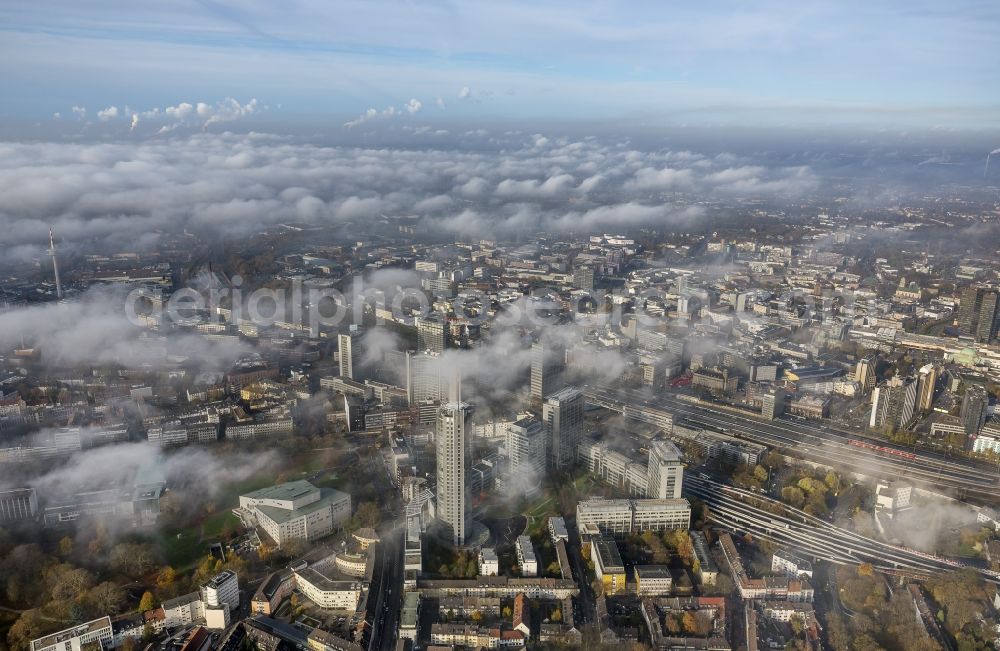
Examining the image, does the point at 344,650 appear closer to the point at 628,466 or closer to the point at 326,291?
the point at 628,466

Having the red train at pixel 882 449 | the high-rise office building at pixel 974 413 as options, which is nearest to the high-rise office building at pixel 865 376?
the high-rise office building at pixel 974 413

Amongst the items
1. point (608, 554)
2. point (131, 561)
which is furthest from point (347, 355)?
point (608, 554)

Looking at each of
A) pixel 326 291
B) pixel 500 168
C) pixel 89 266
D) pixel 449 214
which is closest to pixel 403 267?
pixel 326 291

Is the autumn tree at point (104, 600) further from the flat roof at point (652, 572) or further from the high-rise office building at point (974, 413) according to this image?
the high-rise office building at point (974, 413)

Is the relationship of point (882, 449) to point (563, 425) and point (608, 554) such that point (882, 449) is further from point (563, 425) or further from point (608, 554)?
point (608, 554)

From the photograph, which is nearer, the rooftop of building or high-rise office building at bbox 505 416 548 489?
the rooftop of building

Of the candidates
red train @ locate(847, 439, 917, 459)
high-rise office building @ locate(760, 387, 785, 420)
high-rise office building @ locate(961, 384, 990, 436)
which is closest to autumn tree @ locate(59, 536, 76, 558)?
high-rise office building @ locate(760, 387, 785, 420)

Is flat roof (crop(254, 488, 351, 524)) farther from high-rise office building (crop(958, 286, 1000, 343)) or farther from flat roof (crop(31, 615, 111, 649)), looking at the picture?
high-rise office building (crop(958, 286, 1000, 343))
